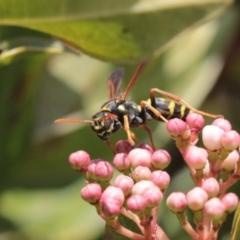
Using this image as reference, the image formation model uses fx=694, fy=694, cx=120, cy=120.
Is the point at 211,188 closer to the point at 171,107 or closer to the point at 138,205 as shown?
the point at 138,205

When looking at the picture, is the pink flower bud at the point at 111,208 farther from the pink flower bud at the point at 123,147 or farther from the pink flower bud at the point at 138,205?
the pink flower bud at the point at 123,147

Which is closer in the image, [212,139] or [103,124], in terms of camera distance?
A: [212,139]

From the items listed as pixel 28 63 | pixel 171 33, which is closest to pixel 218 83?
pixel 28 63

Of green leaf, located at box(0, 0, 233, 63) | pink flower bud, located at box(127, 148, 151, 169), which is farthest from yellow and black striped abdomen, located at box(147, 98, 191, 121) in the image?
pink flower bud, located at box(127, 148, 151, 169)

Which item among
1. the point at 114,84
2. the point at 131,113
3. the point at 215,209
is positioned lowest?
the point at 215,209

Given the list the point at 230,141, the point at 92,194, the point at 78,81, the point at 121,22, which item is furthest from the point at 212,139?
the point at 78,81

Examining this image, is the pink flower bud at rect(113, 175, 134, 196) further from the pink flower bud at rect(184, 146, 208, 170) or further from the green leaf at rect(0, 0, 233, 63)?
the green leaf at rect(0, 0, 233, 63)
